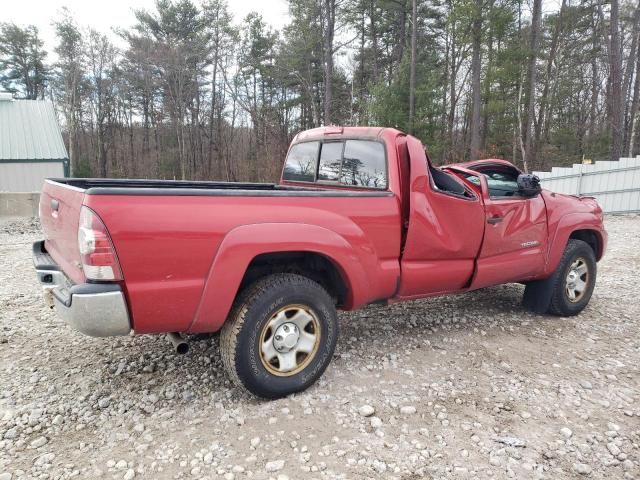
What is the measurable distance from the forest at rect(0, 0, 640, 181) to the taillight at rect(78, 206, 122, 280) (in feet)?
64.3

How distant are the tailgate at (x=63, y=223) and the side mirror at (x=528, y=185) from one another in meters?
3.62

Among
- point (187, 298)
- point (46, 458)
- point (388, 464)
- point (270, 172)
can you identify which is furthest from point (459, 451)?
point (270, 172)

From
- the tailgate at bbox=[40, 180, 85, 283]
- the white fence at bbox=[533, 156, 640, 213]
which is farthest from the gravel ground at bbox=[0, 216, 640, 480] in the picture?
the white fence at bbox=[533, 156, 640, 213]

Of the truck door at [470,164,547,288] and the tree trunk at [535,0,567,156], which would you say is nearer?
the truck door at [470,164,547,288]

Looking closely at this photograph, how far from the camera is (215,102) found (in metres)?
35.0

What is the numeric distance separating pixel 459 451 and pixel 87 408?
2.31m

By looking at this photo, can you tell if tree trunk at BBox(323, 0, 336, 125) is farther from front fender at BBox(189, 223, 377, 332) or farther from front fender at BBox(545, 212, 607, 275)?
front fender at BBox(189, 223, 377, 332)

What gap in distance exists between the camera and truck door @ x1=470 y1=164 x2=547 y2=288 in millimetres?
3879

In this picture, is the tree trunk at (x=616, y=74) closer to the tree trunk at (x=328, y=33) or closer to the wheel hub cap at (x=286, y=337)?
the tree trunk at (x=328, y=33)

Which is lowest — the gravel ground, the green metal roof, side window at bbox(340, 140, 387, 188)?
the gravel ground

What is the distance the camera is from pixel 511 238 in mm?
4047

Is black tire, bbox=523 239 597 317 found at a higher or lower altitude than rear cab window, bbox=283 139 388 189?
lower

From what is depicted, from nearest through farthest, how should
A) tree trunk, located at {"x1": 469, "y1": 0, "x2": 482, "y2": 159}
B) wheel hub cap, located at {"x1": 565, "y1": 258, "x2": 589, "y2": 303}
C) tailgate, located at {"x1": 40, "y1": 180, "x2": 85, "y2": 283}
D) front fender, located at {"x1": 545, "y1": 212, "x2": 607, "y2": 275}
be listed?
tailgate, located at {"x1": 40, "y1": 180, "x2": 85, "y2": 283}, front fender, located at {"x1": 545, "y1": 212, "x2": 607, "y2": 275}, wheel hub cap, located at {"x1": 565, "y1": 258, "x2": 589, "y2": 303}, tree trunk, located at {"x1": 469, "y1": 0, "x2": 482, "y2": 159}

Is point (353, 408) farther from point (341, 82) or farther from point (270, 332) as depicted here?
point (341, 82)
